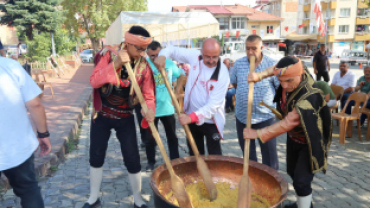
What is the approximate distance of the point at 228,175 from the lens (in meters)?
2.76

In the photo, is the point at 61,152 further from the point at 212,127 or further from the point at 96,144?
the point at 212,127

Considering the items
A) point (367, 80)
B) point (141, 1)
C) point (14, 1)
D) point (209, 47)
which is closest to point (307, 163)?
point (209, 47)

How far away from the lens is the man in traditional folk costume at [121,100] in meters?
2.48

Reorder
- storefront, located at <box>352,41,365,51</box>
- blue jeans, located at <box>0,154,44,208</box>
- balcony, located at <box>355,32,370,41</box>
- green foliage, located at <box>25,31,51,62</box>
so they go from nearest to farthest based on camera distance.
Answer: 1. blue jeans, located at <box>0,154,44,208</box>
2. green foliage, located at <box>25,31,51,62</box>
3. balcony, located at <box>355,32,370,41</box>
4. storefront, located at <box>352,41,365,51</box>

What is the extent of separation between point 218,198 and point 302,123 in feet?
3.31

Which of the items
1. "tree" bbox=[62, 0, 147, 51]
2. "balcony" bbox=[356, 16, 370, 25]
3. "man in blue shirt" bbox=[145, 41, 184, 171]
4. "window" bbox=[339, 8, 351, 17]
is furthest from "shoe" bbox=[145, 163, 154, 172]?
"balcony" bbox=[356, 16, 370, 25]

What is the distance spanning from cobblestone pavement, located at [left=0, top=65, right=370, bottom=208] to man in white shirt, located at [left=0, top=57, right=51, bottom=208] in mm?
1207

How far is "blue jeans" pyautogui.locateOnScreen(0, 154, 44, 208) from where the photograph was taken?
2.12 meters

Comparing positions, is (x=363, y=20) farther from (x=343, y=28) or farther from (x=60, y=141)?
(x=60, y=141)

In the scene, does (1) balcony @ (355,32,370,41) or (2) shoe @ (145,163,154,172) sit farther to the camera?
(1) balcony @ (355,32,370,41)

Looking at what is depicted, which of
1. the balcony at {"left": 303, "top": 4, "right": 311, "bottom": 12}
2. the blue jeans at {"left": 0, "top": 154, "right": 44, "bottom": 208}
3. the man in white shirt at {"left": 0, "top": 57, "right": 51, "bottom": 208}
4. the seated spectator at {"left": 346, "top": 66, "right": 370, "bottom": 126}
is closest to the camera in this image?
the man in white shirt at {"left": 0, "top": 57, "right": 51, "bottom": 208}

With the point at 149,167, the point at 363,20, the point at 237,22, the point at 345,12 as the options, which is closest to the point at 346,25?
the point at 345,12

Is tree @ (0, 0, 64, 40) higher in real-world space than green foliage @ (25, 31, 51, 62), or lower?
higher

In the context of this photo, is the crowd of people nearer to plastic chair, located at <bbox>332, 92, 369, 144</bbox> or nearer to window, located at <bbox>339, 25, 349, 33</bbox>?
plastic chair, located at <bbox>332, 92, 369, 144</bbox>
